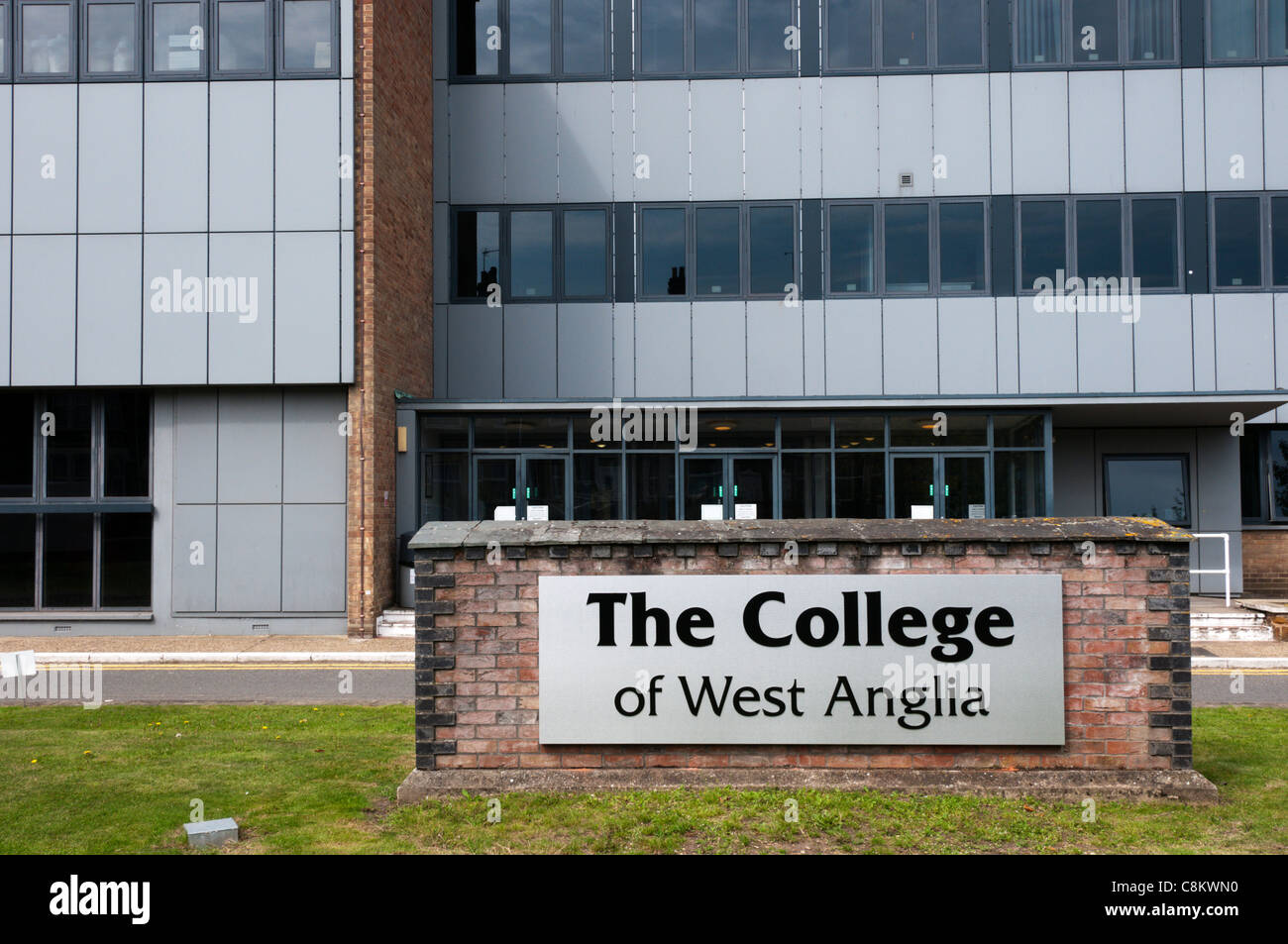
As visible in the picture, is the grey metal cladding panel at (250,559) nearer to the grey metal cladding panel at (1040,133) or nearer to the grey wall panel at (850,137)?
the grey wall panel at (850,137)

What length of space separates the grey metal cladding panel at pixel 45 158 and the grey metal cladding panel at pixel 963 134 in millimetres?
14812

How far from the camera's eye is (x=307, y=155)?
54.9 ft

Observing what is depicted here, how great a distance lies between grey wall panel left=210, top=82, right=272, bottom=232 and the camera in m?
16.7

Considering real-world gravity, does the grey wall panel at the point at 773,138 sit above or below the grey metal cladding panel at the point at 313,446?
above

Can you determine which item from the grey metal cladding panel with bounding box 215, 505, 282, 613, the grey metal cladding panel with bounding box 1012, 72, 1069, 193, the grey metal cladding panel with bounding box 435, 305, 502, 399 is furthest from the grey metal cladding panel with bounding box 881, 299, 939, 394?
the grey metal cladding panel with bounding box 215, 505, 282, 613

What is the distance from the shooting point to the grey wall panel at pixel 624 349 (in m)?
19.8

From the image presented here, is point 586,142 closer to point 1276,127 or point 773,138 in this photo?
point 773,138

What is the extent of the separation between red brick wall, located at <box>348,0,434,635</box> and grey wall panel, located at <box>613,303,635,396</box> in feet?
11.8

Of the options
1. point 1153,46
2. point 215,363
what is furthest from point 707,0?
point 215,363

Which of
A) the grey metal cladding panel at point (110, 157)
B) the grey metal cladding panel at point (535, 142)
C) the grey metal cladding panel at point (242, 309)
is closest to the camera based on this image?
the grey metal cladding panel at point (242, 309)

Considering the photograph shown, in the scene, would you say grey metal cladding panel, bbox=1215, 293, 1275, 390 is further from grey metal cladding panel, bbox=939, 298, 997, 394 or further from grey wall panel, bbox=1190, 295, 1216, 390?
grey metal cladding panel, bbox=939, 298, 997, 394

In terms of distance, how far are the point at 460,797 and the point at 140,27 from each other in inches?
608

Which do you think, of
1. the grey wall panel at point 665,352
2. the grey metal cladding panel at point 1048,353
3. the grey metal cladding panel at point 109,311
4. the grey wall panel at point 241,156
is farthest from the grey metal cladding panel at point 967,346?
the grey metal cladding panel at point 109,311
